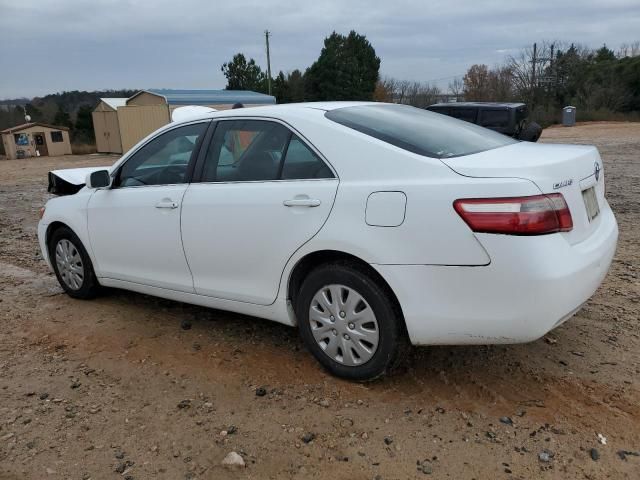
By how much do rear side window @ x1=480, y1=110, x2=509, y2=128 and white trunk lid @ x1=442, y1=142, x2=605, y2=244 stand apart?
33.0 feet

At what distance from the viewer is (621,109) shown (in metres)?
41.0

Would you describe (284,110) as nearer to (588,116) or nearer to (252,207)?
(252,207)

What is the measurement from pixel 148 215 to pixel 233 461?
204 cm

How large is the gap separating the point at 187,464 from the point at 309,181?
63.7 inches

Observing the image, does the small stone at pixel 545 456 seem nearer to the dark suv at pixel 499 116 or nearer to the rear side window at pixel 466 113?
the dark suv at pixel 499 116

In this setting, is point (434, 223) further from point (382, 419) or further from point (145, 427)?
point (145, 427)

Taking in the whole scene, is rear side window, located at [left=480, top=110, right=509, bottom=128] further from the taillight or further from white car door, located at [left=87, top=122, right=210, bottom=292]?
the taillight

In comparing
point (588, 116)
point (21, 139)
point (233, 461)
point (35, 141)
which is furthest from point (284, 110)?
point (588, 116)

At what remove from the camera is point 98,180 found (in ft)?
14.4

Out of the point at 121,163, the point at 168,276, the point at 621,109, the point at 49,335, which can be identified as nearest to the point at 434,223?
the point at 168,276

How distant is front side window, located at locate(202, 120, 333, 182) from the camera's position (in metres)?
3.32

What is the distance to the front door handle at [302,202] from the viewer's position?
315 centimetres

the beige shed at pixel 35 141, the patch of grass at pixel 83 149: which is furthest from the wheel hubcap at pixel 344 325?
the patch of grass at pixel 83 149

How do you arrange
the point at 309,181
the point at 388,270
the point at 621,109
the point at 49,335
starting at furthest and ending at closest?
the point at 621,109, the point at 49,335, the point at 309,181, the point at 388,270
